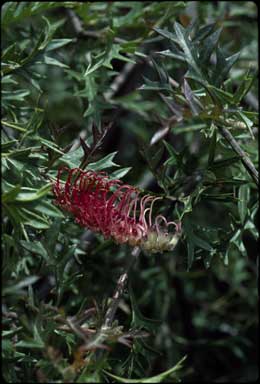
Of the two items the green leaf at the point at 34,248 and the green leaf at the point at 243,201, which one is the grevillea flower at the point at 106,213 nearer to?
the green leaf at the point at 34,248

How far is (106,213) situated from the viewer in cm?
95

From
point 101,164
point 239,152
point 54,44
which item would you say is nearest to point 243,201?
point 239,152

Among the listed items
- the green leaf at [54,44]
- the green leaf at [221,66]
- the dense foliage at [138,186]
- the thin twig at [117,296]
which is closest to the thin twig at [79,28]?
the dense foliage at [138,186]

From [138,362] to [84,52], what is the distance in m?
0.70

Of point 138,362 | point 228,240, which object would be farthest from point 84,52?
point 138,362

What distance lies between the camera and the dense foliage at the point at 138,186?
0.87 meters

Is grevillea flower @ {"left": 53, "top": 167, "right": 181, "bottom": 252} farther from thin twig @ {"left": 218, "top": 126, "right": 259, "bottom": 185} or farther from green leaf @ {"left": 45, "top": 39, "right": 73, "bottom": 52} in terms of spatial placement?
green leaf @ {"left": 45, "top": 39, "right": 73, "bottom": 52}

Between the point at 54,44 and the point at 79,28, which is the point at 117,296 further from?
the point at 79,28

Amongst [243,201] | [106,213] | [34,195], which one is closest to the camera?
[34,195]

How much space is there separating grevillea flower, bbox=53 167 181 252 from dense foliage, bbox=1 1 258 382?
0.03m

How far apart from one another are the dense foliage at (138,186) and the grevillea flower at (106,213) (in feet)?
0.09

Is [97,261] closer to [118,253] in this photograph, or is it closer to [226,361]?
[118,253]

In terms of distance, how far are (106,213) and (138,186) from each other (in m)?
0.17

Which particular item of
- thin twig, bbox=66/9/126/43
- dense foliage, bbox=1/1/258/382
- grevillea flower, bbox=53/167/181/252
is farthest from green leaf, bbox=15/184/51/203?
thin twig, bbox=66/9/126/43
